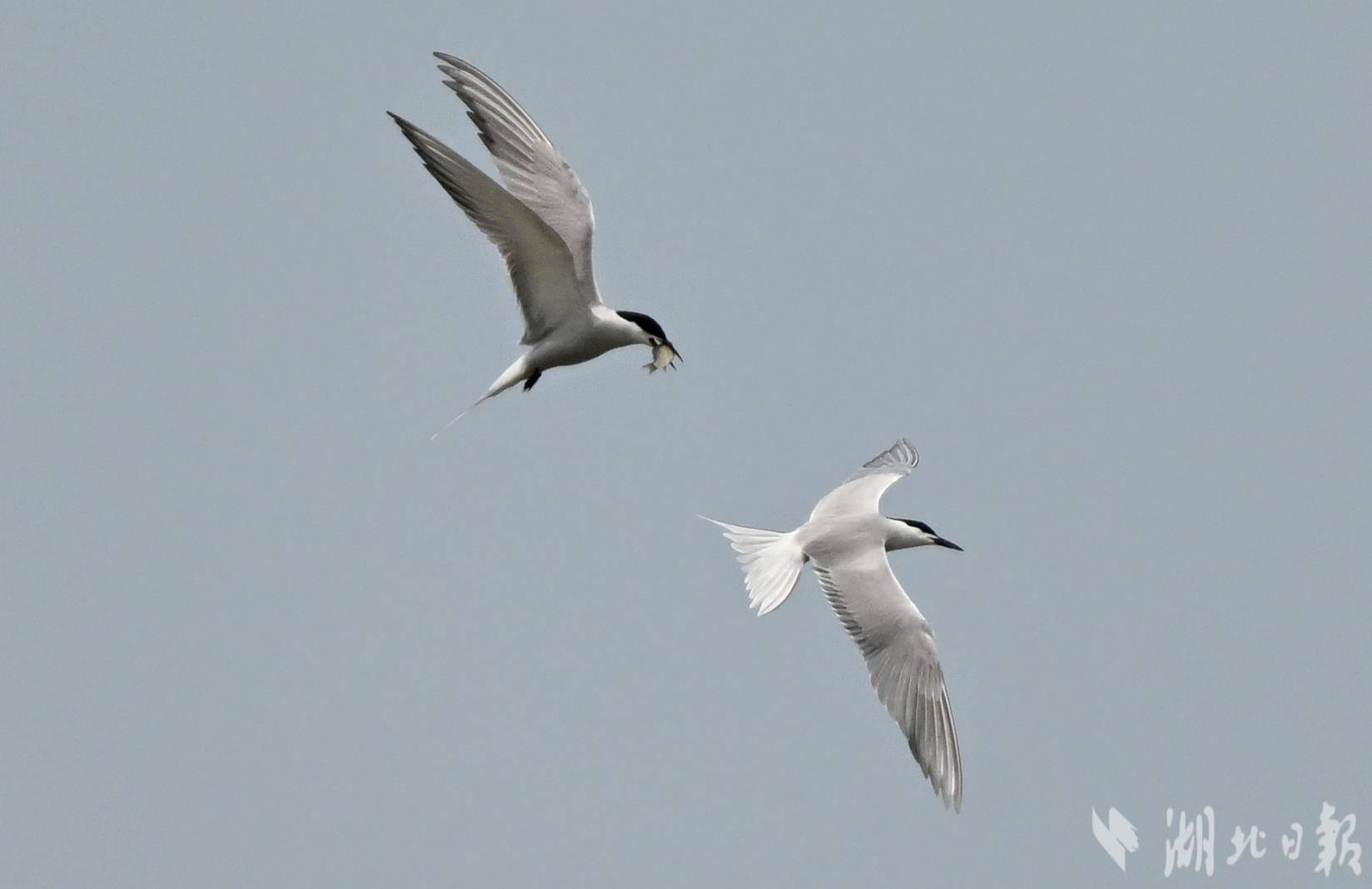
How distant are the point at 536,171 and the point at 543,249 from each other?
40.0 inches

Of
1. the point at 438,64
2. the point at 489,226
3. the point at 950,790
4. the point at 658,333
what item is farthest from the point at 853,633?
the point at 438,64

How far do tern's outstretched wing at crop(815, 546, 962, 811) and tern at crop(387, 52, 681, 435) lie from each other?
5.88 feet

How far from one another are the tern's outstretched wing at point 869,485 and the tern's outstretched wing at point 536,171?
8.32 ft

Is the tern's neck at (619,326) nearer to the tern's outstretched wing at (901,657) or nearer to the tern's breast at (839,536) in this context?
the tern's breast at (839,536)

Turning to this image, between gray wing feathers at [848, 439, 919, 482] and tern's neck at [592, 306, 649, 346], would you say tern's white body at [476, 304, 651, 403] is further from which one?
gray wing feathers at [848, 439, 919, 482]

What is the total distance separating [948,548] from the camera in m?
14.3

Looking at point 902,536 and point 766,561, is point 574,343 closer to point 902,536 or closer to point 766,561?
point 766,561

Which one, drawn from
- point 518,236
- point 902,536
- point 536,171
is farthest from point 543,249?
point 902,536

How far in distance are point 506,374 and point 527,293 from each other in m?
0.58

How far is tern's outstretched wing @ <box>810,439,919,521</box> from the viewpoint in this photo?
14003 mm

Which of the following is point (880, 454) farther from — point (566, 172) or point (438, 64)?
point (438, 64)

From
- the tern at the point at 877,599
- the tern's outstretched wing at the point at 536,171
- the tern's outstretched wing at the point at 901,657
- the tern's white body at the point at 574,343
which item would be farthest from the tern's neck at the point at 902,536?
the tern's outstretched wing at the point at 536,171

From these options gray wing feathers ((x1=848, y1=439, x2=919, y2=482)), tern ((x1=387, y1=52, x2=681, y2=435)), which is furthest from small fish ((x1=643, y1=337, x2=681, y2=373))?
gray wing feathers ((x1=848, y1=439, x2=919, y2=482))

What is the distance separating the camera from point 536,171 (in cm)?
1278
